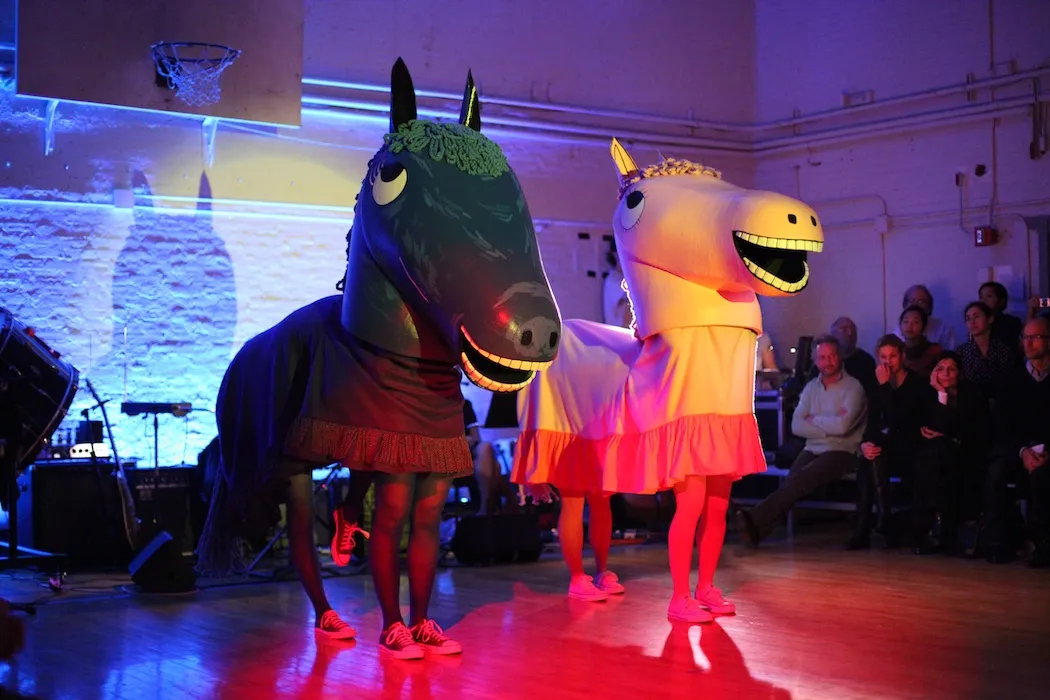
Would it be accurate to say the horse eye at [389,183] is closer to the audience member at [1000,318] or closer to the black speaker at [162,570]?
the black speaker at [162,570]

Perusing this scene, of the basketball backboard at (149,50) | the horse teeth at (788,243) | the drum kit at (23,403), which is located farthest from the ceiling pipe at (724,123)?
the horse teeth at (788,243)

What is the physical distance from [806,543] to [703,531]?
3.10m

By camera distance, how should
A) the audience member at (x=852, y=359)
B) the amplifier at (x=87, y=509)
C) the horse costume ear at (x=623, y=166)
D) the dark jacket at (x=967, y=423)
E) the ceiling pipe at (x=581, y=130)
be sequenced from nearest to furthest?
the horse costume ear at (x=623, y=166), the amplifier at (x=87, y=509), the dark jacket at (x=967, y=423), the audience member at (x=852, y=359), the ceiling pipe at (x=581, y=130)

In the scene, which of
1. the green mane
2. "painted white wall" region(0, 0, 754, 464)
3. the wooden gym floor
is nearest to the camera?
the wooden gym floor

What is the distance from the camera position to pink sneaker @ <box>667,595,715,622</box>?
185 inches

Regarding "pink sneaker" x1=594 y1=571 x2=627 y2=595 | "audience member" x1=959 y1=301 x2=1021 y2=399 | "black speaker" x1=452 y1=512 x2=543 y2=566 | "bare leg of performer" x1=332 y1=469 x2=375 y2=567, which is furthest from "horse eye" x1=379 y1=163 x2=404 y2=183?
"audience member" x1=959 y1=301 x2=1021 y2=399

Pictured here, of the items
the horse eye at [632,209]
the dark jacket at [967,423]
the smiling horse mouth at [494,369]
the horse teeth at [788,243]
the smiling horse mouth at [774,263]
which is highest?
the horse eye at [632,209]

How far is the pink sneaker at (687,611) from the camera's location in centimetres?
470

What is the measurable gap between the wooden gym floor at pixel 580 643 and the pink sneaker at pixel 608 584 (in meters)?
0.06

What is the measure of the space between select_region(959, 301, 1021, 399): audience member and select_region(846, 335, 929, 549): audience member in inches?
16.3

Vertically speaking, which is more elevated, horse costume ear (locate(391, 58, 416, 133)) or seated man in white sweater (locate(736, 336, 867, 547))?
horse costume ear (locate(391, 58, 416, 133))

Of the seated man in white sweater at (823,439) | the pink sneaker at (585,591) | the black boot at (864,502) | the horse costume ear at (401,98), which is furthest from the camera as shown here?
the seated man in white sweater at (823,439)

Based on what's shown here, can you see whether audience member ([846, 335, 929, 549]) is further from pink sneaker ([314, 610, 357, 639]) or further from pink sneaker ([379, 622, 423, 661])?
pink sneaker ([379, 622, 423, 661])

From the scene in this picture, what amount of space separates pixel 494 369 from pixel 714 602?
1979mm
